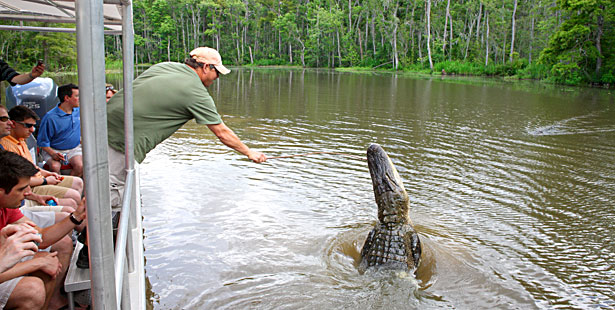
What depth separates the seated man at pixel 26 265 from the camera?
2182mm

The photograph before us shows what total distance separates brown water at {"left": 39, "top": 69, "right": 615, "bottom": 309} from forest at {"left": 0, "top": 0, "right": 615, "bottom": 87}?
19.0 meters

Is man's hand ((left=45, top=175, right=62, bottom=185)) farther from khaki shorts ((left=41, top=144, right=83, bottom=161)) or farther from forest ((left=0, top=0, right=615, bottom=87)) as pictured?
forest ((left=0, top=0, right=615, bottom=87))

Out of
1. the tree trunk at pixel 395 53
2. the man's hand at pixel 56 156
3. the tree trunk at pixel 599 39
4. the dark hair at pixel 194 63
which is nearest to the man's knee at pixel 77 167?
the man's hand at pixel 56 156

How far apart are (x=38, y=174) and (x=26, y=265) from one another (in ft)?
7.06

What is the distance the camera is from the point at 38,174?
4.12 metres

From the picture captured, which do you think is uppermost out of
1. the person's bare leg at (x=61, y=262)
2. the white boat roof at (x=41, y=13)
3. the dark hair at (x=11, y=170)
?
the white boat roof at (x=41, y=13)

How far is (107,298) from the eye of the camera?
1392mm

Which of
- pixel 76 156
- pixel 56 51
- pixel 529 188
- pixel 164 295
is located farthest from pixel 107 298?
pixel 56 51

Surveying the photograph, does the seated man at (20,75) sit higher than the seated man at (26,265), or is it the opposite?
the seated man at (20,75)

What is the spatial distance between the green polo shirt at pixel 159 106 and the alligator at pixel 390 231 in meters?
2.00

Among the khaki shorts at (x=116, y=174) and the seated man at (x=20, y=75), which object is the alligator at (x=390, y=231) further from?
the seated man at (x=20, y=75)

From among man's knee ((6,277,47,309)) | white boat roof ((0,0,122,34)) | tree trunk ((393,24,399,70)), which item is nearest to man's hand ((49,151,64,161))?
white boat roof ((0,0,122,34))

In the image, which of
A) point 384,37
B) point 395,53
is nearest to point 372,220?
point 395,53

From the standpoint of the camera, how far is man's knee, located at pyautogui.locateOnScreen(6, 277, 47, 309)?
2.18 meters
